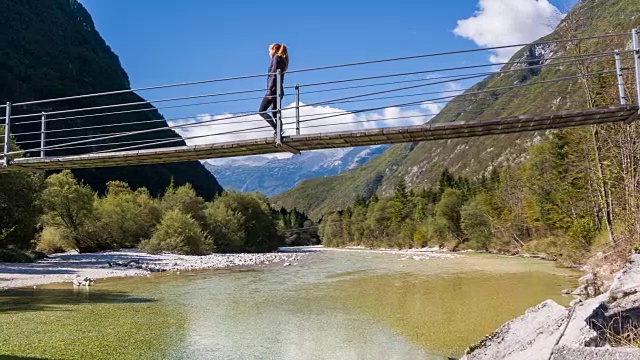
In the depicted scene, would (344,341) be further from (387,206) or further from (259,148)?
(387,206)

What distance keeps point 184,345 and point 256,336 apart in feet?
4.96

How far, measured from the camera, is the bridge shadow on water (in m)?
13.4

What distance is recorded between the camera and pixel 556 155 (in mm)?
32250

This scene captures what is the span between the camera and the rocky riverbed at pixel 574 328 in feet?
16.5

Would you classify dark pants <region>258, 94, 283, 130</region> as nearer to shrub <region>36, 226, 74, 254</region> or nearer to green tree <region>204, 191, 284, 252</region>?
shrub <region>36, 226, 74, 254</region>

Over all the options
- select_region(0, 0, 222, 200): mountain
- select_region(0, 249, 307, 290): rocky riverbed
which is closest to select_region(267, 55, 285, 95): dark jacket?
select_region(0, 249, 307, 290): rocky riverbed

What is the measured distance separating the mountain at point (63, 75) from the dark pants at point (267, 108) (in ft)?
247

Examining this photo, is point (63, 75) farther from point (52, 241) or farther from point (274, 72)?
point (274, 72)

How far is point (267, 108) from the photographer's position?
728 cm

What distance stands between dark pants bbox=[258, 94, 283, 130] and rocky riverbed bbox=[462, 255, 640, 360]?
414cm

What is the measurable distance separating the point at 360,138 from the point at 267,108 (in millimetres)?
1493

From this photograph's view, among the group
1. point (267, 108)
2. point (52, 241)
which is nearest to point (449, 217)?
point (52, 241)

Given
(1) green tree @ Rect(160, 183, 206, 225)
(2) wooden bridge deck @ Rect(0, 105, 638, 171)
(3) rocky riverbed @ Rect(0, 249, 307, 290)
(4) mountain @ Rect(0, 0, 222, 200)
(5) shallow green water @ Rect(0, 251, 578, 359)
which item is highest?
(4) mountain @ Rect(0, 0, 222, 200)

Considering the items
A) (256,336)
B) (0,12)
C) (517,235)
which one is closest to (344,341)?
(256,336)
